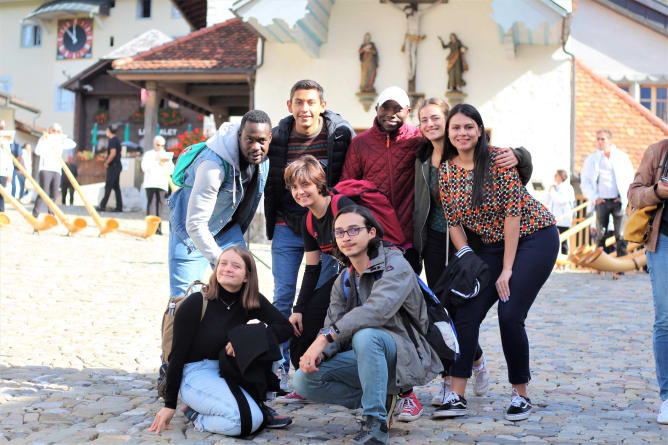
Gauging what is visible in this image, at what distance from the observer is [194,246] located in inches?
195

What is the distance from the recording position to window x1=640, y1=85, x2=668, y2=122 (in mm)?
23438

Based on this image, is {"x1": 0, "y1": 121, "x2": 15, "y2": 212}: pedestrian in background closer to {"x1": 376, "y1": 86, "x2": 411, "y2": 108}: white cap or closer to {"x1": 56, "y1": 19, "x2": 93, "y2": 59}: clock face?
{"x1": 376, "y1": 86, "x2": 411, "y2": 108}: white cap

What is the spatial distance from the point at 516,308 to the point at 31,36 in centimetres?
4232

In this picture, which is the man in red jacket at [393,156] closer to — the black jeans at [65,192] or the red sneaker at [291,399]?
the red sneaker at [291,399]

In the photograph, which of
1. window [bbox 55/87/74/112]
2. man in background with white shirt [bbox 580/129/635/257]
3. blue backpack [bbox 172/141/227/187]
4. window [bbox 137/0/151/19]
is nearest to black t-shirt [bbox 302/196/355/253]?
blue backpack [bbox 172/141/227/187]

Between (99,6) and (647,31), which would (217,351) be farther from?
(99,6)

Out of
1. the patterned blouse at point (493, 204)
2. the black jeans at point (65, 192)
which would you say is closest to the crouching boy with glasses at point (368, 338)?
the patterned blouse at point (493, 204)

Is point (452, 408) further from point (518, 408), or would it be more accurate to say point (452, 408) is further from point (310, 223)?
point (310, 223)

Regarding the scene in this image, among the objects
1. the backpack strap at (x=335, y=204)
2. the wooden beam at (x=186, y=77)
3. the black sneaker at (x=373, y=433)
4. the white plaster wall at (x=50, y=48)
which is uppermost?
the white plaster wall at (x=50, y=48)

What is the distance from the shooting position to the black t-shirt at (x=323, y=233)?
4.51 meters

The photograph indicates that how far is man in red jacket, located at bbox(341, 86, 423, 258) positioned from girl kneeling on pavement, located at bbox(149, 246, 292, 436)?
91 centimetres

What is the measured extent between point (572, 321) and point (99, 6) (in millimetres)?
35278

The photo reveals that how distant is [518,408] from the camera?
455 centimetres

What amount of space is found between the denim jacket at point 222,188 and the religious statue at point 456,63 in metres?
11.8
